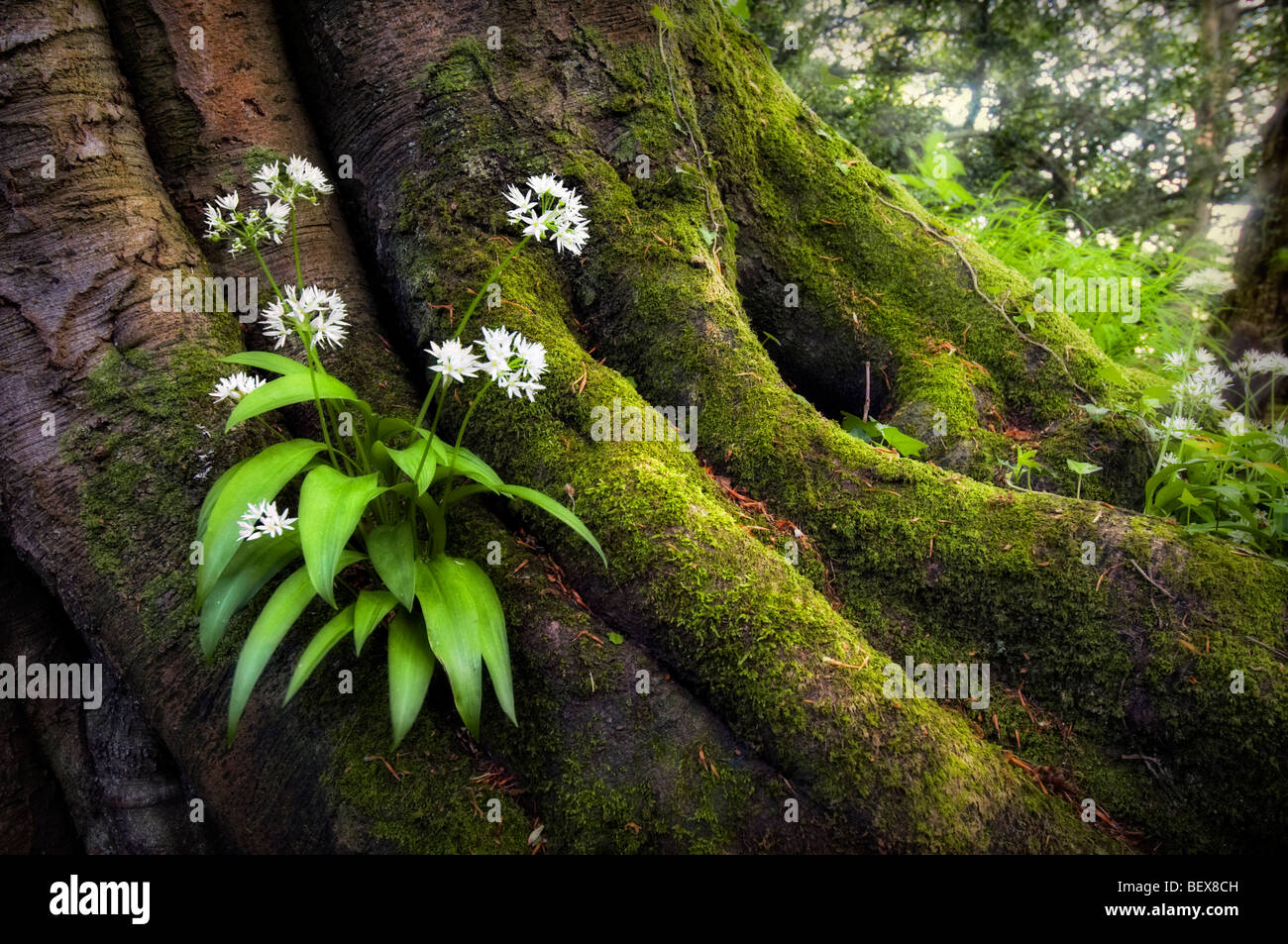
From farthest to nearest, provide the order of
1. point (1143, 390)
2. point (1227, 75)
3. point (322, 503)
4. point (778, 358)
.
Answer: point (1227, 75)
point (778, 358)
point (1143, 390)
point (322, 503)

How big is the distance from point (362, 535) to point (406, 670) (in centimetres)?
40

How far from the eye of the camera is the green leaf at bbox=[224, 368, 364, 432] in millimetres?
1650

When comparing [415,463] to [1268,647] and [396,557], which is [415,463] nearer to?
[396,557]

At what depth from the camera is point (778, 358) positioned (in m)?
3.19

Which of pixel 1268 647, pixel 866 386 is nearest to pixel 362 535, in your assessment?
pixel 866 386

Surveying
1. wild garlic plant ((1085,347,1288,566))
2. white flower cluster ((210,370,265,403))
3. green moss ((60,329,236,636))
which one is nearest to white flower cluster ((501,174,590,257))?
white flower cluster ((210,370,265,403))

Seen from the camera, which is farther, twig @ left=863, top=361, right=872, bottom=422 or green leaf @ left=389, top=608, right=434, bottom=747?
twig @ left=863, top=361, right=872, bottom=422

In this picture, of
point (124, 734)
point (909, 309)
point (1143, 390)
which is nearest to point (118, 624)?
point (124, 734)

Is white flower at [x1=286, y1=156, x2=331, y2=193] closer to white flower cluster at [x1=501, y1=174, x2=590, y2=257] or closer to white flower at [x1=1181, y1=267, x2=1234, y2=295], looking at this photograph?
white flower cluster at [x1=501, y1=174, x2=590, y2=257]

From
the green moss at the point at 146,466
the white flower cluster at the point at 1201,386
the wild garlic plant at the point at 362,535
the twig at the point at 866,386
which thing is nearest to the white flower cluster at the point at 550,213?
the wild garlic plant at the point at 362,535

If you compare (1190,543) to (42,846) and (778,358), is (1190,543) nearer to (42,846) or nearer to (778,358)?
(778,358)

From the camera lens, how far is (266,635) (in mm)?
1634

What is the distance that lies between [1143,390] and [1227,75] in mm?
8451

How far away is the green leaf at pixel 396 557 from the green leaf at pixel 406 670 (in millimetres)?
87
